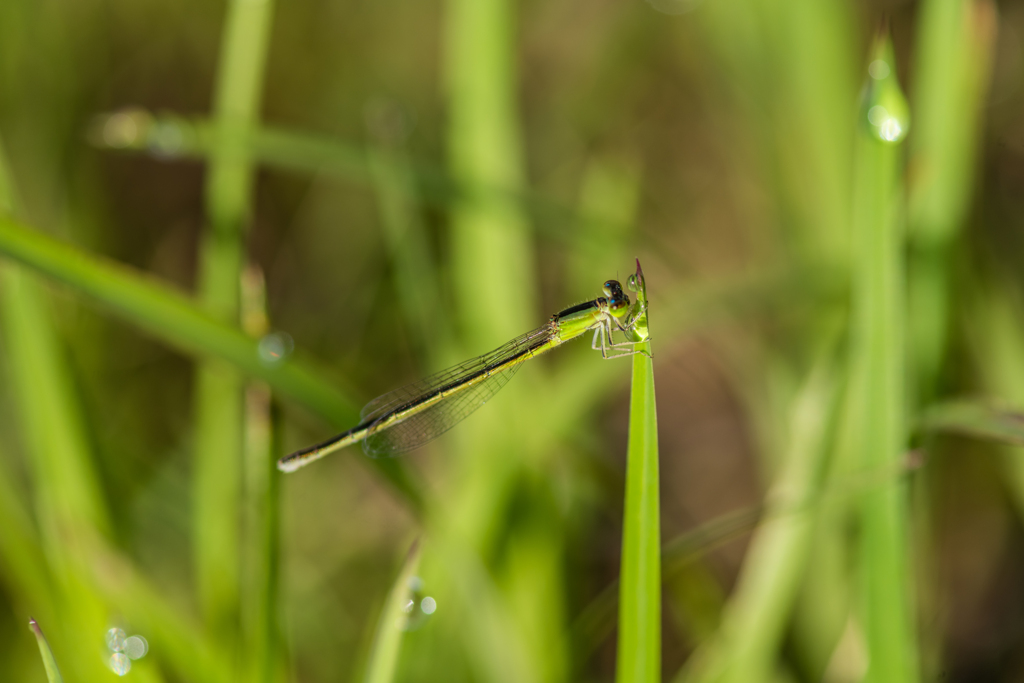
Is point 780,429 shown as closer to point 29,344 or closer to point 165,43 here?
point 29,344

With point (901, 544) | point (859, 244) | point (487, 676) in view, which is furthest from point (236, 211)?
point (901, 544)

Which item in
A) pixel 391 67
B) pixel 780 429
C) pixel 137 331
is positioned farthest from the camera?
pixel 391 67

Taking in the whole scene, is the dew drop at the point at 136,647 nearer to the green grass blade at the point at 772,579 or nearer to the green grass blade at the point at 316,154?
the green grass blade at the point at 772,579

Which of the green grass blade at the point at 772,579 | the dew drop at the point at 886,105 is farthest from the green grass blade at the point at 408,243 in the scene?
the dew drop at the point at 886,105

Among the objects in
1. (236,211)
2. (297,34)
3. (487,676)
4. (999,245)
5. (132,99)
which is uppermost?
(297,34)

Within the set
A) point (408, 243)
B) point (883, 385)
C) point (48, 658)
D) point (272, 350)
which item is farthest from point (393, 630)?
point (408, 243)
